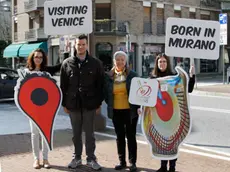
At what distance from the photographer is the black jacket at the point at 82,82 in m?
5.58

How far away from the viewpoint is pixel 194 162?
6.25 m

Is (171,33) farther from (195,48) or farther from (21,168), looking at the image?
(21,168)

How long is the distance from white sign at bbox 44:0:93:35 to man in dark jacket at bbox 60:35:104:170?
4.22 ft

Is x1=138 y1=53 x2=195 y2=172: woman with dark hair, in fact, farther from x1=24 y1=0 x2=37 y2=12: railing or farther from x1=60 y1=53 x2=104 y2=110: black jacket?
x1=24 y1=0 x2=37 y2=12: railing

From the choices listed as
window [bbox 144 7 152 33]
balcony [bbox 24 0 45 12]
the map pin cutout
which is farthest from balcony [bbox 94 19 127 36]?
the map pin cutout

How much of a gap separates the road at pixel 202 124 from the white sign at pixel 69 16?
3199 mm

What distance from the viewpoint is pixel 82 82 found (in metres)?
5.58

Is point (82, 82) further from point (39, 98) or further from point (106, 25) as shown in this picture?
point (106, 25)

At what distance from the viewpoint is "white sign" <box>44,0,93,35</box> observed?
22.5 ft

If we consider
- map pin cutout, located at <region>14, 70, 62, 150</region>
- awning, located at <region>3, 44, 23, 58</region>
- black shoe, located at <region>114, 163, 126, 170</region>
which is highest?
awning, located at <region>3, 44, 23, 58</region>

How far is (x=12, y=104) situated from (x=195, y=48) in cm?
1099

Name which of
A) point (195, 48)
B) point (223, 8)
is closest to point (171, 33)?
point (195, 48)

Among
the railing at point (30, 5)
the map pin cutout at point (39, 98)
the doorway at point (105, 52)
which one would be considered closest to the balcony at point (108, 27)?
the doorway at point (105, 52)

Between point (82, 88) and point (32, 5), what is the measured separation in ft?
110
